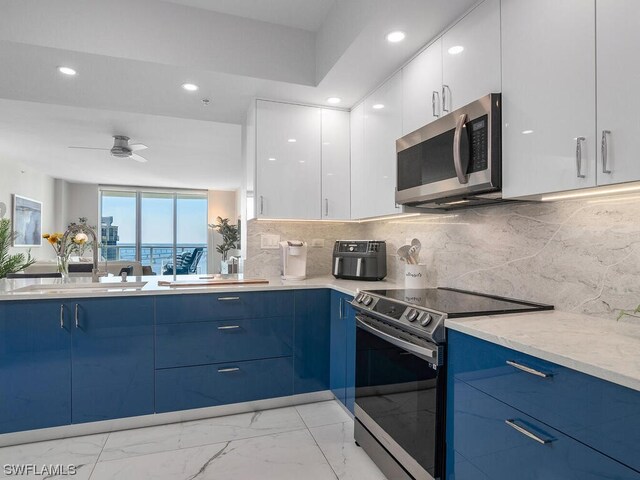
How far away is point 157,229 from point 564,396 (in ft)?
31.2

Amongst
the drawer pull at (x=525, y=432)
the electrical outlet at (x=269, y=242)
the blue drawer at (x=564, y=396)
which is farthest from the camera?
the electrical outlet at (x=269, y=242)

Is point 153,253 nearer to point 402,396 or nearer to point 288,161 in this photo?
point 288,161

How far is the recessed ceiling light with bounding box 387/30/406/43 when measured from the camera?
6.34ft

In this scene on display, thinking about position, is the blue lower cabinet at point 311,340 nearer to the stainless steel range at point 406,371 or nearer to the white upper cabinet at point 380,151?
the stainless steel range at point 406,371

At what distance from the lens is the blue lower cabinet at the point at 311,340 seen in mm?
2549

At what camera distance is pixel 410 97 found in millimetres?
2158

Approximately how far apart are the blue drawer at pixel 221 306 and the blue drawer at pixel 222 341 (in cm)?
4

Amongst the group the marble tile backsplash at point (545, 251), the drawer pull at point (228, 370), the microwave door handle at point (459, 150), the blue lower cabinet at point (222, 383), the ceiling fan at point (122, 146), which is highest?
the ceiling fan at point (122, 146)

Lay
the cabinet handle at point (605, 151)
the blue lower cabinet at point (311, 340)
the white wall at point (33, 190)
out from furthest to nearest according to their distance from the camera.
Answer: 1. the white wall at point (33, 190)
2. the blue lower cabinet at point (311, 340)
3. the cabinet handle at point (605, 151)

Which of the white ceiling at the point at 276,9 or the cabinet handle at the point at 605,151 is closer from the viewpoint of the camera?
the cabinet handle at the point at 605,151

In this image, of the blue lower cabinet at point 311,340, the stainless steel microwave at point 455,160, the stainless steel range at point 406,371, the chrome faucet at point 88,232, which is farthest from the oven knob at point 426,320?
the chrome faucet at point 88,232

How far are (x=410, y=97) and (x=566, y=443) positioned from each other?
1.82 m

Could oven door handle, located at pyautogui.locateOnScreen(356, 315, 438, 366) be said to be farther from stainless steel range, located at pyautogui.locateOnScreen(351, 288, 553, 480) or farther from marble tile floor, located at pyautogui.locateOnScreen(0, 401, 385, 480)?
marble tile floor, located at pyautogui.locateOnScreen(0, 401, 385, 480)

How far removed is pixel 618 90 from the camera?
1.10m
